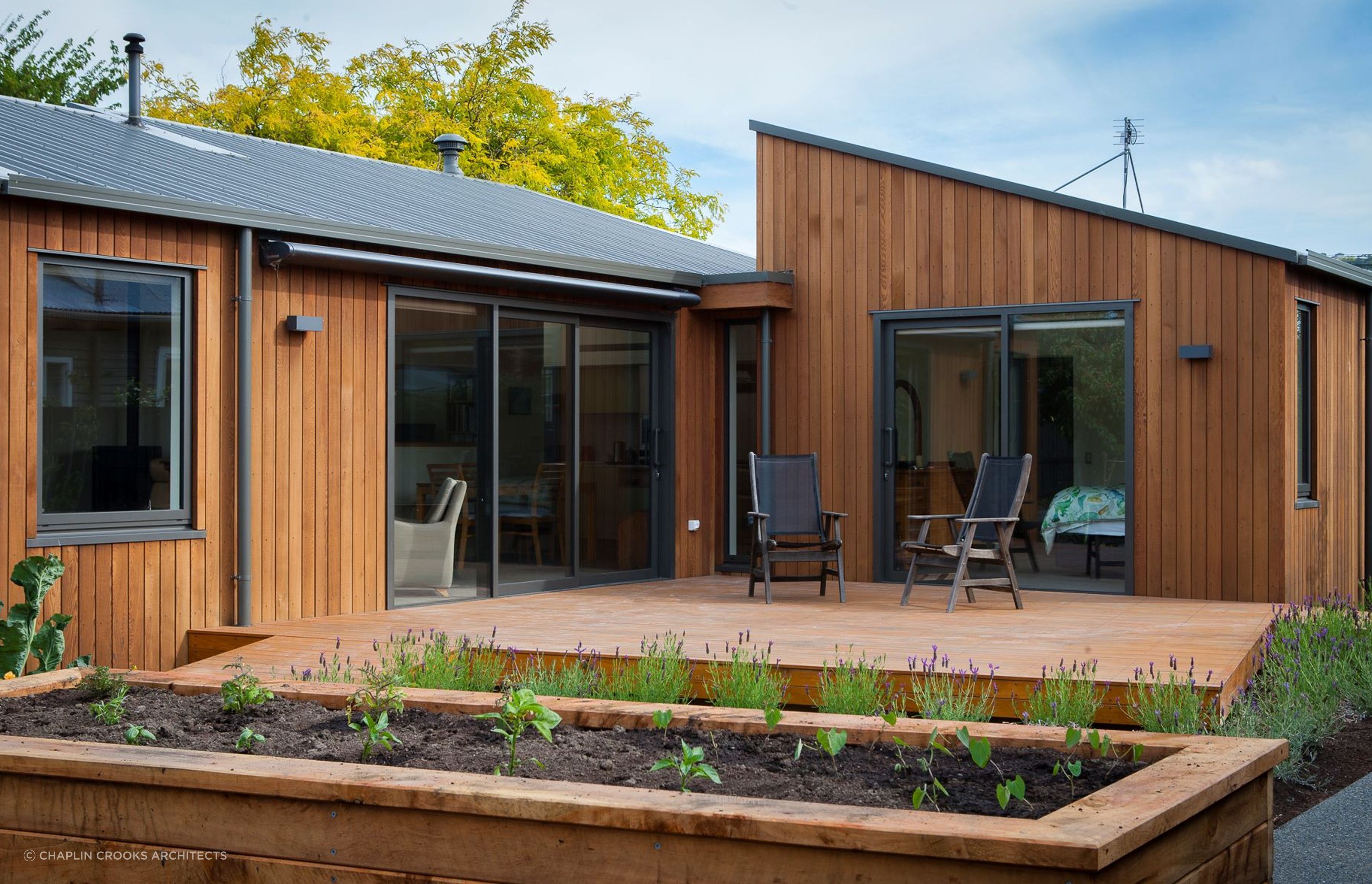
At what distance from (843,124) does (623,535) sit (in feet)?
62.2

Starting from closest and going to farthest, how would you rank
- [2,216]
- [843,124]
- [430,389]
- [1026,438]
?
[2,216] → [430,389] → [1026,438] → [843,124]

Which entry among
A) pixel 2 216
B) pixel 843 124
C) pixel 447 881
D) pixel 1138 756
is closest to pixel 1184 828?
pixel 1138 756

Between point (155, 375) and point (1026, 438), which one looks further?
point (1026, 438)

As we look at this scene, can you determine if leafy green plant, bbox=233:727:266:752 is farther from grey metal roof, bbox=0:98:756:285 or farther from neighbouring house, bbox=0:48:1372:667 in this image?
grey metal roof, bbox=0:98:756:285

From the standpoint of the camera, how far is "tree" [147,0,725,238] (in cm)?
2436

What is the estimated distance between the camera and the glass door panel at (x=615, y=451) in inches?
367

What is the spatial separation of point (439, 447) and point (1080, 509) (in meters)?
4.11

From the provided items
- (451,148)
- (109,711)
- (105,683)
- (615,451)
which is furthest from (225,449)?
(451,148)

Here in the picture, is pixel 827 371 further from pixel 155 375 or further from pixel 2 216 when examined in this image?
pixel 2 216

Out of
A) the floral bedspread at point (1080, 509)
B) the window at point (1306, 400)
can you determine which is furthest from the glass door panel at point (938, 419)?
the window at point (1306, 400)

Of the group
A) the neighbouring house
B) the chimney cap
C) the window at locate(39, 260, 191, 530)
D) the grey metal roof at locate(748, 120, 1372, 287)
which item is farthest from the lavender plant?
the chimney cap

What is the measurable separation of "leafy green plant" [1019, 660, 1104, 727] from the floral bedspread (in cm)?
401

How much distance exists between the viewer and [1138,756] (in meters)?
2.96

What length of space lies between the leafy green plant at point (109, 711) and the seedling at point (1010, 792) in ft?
7.25
